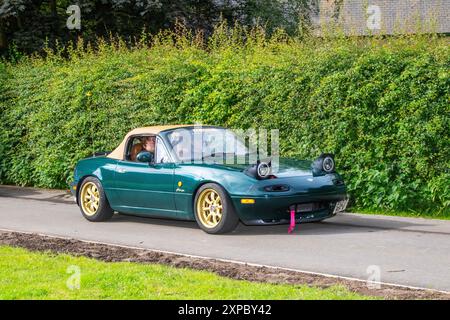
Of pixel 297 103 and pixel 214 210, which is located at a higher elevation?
pixel 297 103

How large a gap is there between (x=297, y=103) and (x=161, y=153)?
10.0 feet

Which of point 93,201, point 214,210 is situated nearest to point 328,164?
point 214,210

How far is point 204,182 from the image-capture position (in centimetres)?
1138

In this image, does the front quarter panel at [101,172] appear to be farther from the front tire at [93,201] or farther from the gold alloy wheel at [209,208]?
the gold alloy wheel at [209,208]

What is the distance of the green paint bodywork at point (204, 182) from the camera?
10984 millimetres

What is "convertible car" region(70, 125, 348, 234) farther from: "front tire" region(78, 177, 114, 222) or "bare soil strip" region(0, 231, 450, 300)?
"bare soil strip" region(0, 231, 450, 300)

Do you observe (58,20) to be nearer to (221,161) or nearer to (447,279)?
(221,161)

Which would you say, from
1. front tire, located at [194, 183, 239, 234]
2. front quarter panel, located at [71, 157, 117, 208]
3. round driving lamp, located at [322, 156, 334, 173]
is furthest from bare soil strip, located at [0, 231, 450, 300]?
round driving lamp, located at [322, 156, 334, 173]

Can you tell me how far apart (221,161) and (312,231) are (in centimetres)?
159

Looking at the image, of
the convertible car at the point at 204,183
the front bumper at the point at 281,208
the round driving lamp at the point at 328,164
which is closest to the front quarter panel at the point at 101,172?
the convertible car at the point at 204,183

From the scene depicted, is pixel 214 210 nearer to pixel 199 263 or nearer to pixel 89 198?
pixel 199 263

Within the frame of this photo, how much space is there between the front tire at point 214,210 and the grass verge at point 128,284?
2588mm

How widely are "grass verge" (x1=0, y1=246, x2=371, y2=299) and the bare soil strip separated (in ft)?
0.92

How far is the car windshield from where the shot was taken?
1210 centimetres
